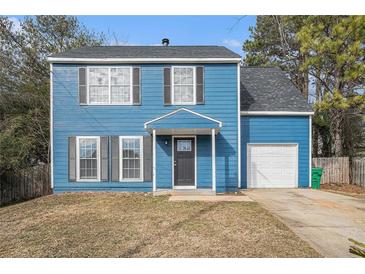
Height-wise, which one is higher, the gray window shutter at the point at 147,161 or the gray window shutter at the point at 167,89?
the gray window shutter at the point at 167,89

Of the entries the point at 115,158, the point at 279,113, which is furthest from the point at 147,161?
the point at 279,113

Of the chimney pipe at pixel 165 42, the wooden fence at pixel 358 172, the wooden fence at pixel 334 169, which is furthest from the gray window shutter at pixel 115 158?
the wooden fence at pixel 358 172

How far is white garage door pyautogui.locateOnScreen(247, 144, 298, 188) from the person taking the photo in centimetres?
1220

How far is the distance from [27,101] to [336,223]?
15.3m

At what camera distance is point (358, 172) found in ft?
46.3

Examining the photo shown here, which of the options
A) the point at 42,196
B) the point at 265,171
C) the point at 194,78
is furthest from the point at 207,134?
the point at 42,196

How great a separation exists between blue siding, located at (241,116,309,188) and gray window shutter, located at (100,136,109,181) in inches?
229

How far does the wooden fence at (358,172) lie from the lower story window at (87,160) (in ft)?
41.7

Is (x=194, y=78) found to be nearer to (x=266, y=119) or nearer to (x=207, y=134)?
(x=207, y=134)

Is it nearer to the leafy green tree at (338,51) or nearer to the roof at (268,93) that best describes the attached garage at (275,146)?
the roof at (268,93)

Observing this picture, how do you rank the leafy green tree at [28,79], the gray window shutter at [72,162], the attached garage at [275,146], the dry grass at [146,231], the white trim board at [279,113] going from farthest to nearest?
the attached garage at [275,146], the white trim board at [279,113], the gray window shutter at [72,162], the leafy green tree at [28,79], the dry grass at [146,231]

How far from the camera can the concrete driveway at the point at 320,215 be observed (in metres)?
5.36

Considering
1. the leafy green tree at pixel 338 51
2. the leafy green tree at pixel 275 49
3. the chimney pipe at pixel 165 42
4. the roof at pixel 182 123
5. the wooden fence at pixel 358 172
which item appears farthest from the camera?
the leafy green tree at pixel 275 49

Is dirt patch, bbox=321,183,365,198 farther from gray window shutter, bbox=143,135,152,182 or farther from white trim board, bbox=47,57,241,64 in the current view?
gray window shutter, bbox=143,135,152,182
